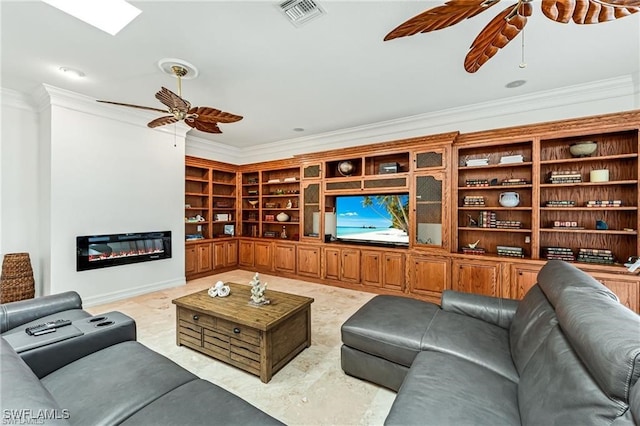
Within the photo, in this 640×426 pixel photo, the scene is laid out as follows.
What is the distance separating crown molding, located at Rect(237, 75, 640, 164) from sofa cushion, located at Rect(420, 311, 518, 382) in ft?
9.66

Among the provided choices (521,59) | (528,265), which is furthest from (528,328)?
(521,59)

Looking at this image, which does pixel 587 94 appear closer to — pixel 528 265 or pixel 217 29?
pixel 528 265

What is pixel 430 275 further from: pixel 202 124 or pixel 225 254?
pixel 225 254

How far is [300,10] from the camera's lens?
200cm

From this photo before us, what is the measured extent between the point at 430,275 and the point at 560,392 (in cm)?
298

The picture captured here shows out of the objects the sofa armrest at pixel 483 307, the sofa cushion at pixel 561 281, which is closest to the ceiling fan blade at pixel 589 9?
the sofa cushion at pixel 561 281

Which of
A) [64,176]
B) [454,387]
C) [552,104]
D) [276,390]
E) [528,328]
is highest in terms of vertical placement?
[552,104]

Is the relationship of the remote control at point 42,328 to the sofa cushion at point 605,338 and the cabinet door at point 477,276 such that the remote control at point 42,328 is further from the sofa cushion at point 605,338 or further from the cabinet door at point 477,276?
the cabinet door at point 477,276

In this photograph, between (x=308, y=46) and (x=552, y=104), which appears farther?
(x=552, y=104)

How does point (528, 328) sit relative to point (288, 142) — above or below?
below

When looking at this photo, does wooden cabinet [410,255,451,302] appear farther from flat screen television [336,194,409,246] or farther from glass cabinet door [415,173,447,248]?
flat screen television [336,194,409,246]

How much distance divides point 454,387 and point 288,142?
5.10 meters

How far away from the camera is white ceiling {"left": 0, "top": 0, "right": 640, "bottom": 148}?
6.86 ft

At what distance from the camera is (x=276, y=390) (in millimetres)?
2002
